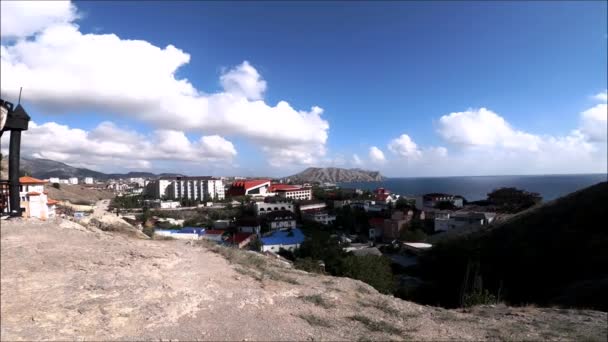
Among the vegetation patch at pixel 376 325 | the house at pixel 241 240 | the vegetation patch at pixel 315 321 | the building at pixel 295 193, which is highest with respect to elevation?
the vegetation patch at pixel 315 321

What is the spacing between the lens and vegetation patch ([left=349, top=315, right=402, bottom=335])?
6355 millimetres

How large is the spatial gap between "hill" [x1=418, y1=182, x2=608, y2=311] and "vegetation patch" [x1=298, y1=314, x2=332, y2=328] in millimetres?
9324

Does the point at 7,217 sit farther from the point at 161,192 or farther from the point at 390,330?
the point at 161,192

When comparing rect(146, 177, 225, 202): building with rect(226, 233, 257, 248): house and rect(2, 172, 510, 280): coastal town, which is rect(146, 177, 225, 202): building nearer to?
rect(2, 172, 510, 280): coastal town

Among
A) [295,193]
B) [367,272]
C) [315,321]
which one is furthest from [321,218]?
[315,321]

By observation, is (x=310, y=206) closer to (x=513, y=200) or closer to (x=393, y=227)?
(x=393, y=227)

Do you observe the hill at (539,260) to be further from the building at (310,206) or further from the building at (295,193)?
the building at (295,193)

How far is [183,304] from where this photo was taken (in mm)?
5988

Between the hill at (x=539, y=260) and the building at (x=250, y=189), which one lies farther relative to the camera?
the building at (x=250, y=189)

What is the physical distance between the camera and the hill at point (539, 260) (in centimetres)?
1520

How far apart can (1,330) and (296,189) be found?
102045 millimetres

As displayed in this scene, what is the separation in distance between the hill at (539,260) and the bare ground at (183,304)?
21.1 feet

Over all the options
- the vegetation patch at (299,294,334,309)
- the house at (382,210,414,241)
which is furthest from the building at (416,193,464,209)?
the vegetation patch at (299,294,334,309)

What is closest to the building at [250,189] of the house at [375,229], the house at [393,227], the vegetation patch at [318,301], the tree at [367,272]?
the house at [375,229]
